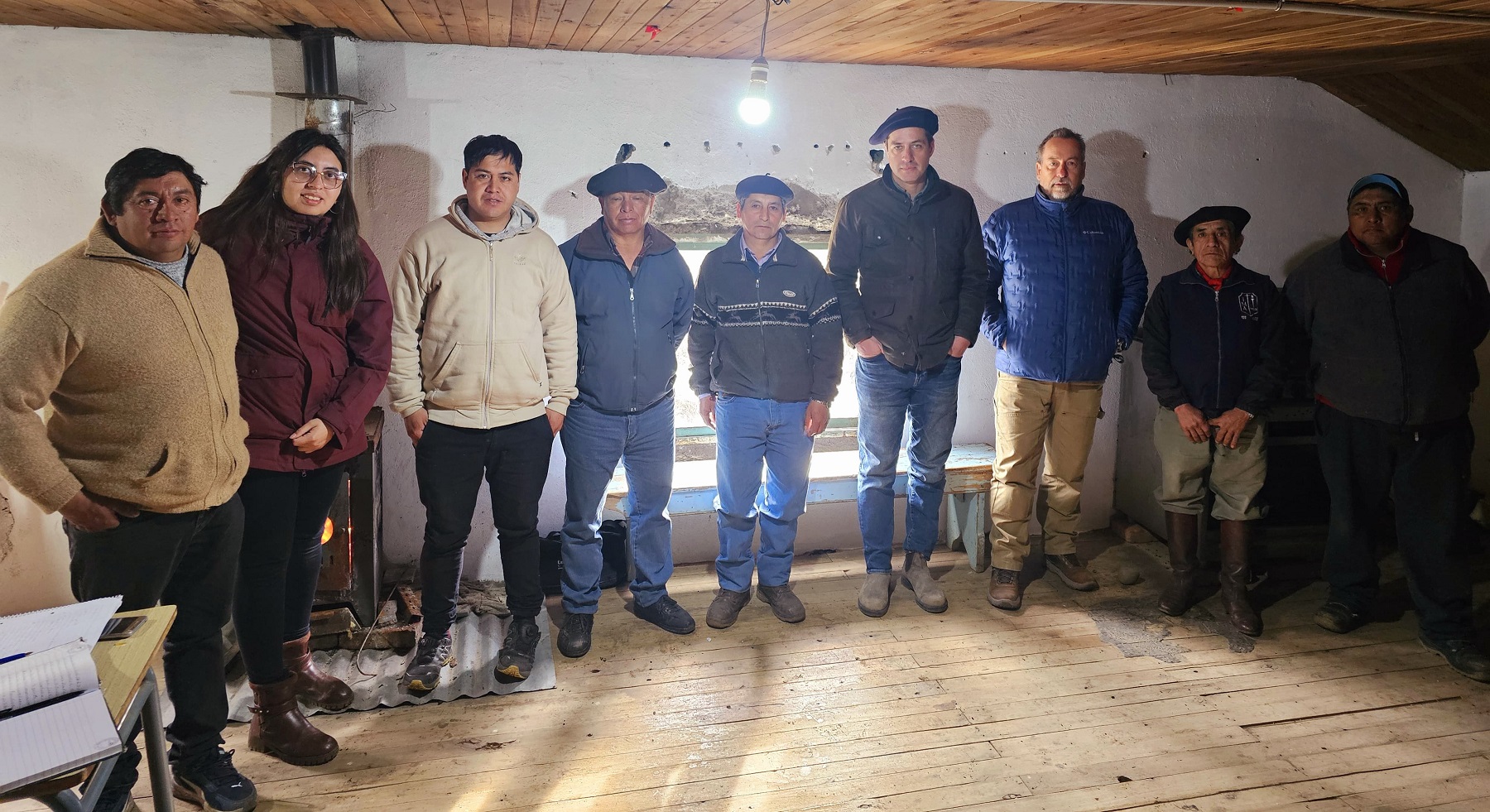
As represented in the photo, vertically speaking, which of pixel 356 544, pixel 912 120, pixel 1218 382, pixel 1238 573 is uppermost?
pixel 912 120

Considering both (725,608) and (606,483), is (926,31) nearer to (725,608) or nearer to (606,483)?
(606,483)

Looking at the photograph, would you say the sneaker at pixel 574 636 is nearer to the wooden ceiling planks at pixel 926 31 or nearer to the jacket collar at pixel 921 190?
the jacket collar at pixel 921 190

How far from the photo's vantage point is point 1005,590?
156 inches

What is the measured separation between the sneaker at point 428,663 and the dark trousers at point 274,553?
49 centimetres

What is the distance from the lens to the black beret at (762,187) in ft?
11.5

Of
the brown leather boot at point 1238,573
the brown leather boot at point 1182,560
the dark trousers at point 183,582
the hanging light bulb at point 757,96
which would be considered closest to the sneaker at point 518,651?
the dark trousers at point 183,582

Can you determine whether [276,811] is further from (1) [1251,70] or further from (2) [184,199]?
(1) [1251,70]

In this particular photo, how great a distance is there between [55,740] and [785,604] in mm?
2747

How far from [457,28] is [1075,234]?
264cm

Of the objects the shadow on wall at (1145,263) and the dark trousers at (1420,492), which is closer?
the dark trousers at (1420,492)

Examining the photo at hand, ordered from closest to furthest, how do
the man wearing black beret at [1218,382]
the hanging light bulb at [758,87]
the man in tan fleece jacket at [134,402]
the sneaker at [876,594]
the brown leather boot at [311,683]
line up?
the man in tan fleece jacket at [134,402], the brown leather boot at [311,683], the hanging light bulb at [758,87], the man wearing black beret at [1218,382], the sneaker at [876,594]

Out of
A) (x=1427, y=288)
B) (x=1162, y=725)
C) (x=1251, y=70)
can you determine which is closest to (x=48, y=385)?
(x=1162, y=725)

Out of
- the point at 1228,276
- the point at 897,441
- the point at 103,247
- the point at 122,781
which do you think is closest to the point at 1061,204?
the point at 1228,276

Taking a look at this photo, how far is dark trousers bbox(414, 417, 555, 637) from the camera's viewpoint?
124 inches
